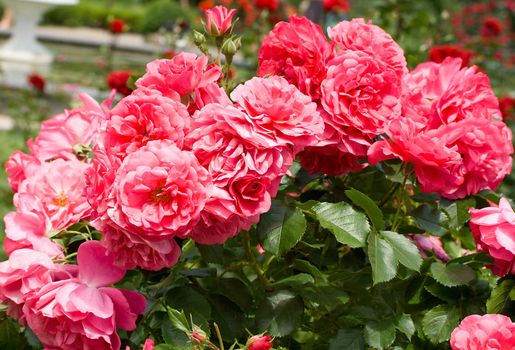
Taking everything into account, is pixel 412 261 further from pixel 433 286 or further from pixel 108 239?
pixel 108 239

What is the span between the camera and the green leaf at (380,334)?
931 millimetres

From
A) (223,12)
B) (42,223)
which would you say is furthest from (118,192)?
(223,12)

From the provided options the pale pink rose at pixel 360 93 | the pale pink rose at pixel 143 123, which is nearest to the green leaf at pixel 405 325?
the pale pink rose at pixel 360 93

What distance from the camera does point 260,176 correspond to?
0.87m

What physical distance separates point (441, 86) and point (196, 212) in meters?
0.47

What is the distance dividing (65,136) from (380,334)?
533 mm

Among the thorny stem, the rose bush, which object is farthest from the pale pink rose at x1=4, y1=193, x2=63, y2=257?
the thorny stem

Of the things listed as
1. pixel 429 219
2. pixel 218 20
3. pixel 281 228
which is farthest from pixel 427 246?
pixel 218 20

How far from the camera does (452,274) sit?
976 mm

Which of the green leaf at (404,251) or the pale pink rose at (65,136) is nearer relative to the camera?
the green leaf at (404,251)

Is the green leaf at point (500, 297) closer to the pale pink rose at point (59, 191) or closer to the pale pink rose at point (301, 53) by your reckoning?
the pale pink rose at point (301, 53)

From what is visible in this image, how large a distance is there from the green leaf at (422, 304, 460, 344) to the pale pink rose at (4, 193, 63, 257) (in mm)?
453

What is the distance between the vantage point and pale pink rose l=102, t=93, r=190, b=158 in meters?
0.89

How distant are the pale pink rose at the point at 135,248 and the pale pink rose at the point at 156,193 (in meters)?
0.02
